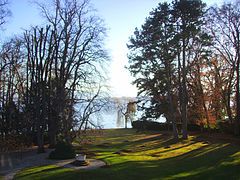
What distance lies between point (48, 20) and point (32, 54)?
15.2ft

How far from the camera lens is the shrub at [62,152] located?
16.1m

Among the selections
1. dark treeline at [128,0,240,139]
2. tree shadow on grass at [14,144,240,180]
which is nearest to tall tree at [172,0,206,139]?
dark treeline at [128,0,240,139]

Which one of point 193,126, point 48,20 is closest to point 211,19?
point 193,126

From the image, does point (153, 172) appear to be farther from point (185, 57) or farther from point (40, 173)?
point (185, 57)

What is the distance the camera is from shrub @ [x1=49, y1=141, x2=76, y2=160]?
52.8ft

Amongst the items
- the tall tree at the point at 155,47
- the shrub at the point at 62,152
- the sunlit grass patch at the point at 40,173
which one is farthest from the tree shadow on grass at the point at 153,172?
the tall tree at the point at 155,47

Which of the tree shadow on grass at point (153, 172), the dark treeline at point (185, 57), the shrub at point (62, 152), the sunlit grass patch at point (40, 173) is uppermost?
the dark treeline at point (185, 57)

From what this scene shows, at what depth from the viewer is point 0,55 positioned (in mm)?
22141

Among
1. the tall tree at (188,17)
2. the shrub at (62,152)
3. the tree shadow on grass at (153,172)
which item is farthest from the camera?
the tall tree at (188,17)

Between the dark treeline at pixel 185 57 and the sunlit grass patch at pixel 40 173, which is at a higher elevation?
the dark treeline at pixel 185 57

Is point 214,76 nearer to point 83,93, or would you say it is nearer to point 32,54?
point 83,93

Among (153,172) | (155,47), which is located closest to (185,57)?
(155,47)

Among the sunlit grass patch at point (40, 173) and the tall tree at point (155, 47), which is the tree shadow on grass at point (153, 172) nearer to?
the sunlit grass patch at point (40, 173)

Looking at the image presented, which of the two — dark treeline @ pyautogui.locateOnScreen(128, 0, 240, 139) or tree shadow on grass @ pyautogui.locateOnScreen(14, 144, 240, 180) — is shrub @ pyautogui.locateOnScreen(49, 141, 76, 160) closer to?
tree shadow on grass @ pyautogui.locateOnScreen(14, 144, 240, 180)
